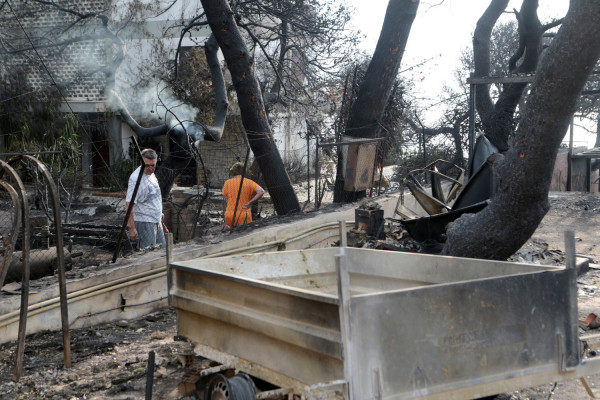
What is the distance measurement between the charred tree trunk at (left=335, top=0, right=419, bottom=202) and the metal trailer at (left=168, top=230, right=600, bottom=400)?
26.6ft

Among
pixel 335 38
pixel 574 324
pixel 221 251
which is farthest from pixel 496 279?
pixel 335 38

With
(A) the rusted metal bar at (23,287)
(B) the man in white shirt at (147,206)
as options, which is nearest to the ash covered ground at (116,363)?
(A) the rusted metal bar at (23,287)

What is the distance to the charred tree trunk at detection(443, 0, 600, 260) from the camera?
6.09m

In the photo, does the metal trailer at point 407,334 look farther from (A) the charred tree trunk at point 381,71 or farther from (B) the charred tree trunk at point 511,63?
(B) the charred tree trunk at point 511,63

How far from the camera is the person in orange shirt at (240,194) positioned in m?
9.40

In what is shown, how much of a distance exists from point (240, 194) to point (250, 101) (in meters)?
2.40

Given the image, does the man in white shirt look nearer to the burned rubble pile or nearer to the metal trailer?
the burned rubble pile

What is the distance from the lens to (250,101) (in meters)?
11.2

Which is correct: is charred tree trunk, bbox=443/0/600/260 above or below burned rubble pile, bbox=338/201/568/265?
above

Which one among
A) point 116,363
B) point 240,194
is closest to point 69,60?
point 240,194

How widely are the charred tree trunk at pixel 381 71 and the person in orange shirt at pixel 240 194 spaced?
277cm

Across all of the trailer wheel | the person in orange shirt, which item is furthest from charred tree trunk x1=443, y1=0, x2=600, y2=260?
the trailer wheel

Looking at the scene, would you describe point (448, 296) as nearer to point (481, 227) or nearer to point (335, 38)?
point (481, 227)

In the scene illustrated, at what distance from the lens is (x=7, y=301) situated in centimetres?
585
